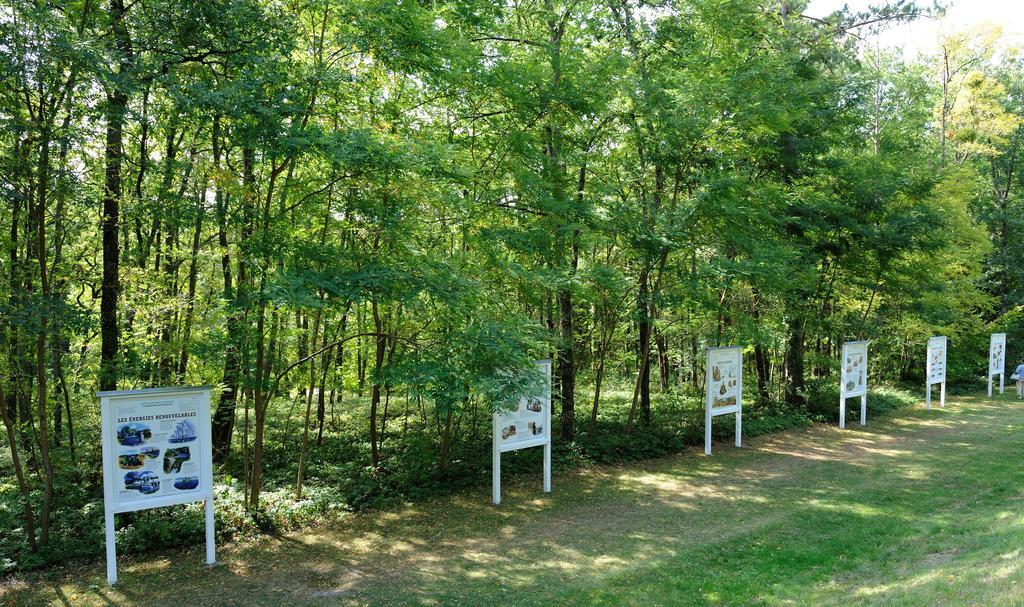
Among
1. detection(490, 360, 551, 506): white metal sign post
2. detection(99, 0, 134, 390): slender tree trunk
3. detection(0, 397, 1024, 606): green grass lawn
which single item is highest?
detection(99, 0, 134, 390): slender tree trunk

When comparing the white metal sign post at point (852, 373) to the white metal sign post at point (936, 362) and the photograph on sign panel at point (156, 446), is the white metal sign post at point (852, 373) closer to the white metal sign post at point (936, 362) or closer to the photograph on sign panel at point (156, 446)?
the white metal sign post at point (936, 362)

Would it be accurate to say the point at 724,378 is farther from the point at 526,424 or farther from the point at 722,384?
the point at 526,424

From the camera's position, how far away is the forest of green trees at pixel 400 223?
6270mm

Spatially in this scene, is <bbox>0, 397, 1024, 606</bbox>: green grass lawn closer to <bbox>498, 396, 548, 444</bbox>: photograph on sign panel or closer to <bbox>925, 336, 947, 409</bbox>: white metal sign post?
<bbox>498, 396, 548, 444</bbox>: photograph on sign panel

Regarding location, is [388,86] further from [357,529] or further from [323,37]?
[357,529]

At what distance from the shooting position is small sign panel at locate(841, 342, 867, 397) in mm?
13930

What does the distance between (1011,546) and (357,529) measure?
21.7 ft

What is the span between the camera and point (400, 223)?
685cm

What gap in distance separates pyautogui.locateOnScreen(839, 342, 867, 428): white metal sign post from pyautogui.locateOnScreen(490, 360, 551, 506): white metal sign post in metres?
8.13

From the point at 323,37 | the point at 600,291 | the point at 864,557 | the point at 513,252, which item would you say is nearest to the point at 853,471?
the point at 864,557

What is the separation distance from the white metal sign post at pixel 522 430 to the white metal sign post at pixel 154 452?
11.6 feet

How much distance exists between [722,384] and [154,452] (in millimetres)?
9153

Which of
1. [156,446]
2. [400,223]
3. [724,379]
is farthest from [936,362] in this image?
[156,446]

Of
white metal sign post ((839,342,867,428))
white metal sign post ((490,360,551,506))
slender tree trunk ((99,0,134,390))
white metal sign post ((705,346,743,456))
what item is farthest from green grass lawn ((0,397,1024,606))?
white metal sign post ((839,342,867,428))
